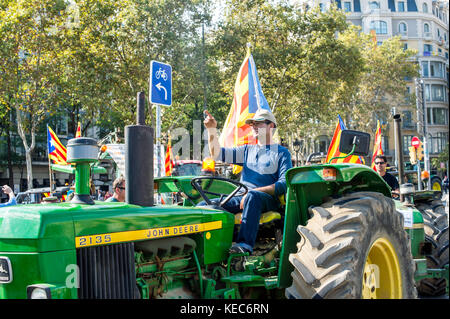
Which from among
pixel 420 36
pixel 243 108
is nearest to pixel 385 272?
pixel 243 108

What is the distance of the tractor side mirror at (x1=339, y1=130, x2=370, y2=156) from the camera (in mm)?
4152

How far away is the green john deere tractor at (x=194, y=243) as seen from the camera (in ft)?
9.71

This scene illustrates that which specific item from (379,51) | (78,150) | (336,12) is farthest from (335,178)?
(379,51)

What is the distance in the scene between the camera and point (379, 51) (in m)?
42.5

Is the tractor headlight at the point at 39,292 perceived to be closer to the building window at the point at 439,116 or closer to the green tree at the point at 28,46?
the green tree at the point at 28,46

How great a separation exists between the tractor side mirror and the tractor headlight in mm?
2445

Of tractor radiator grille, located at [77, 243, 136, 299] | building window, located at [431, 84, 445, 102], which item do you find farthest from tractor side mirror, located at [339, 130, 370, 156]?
building window, located at [431, 84, 445, 102]

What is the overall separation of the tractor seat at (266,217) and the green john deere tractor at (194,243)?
1cm

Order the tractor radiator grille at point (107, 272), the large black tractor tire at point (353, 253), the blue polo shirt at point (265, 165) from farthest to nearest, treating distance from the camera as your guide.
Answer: the blue polo shirt at point (265, 165), the large black tractor tire at point (353, 253), the tractor radiator grille at point (107, 272)

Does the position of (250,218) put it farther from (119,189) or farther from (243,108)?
(243,108)

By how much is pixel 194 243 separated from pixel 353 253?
117 centimetres

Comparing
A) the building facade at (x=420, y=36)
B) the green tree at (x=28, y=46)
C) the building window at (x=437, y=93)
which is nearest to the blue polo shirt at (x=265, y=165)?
the green tree at (x=28, y=46)
